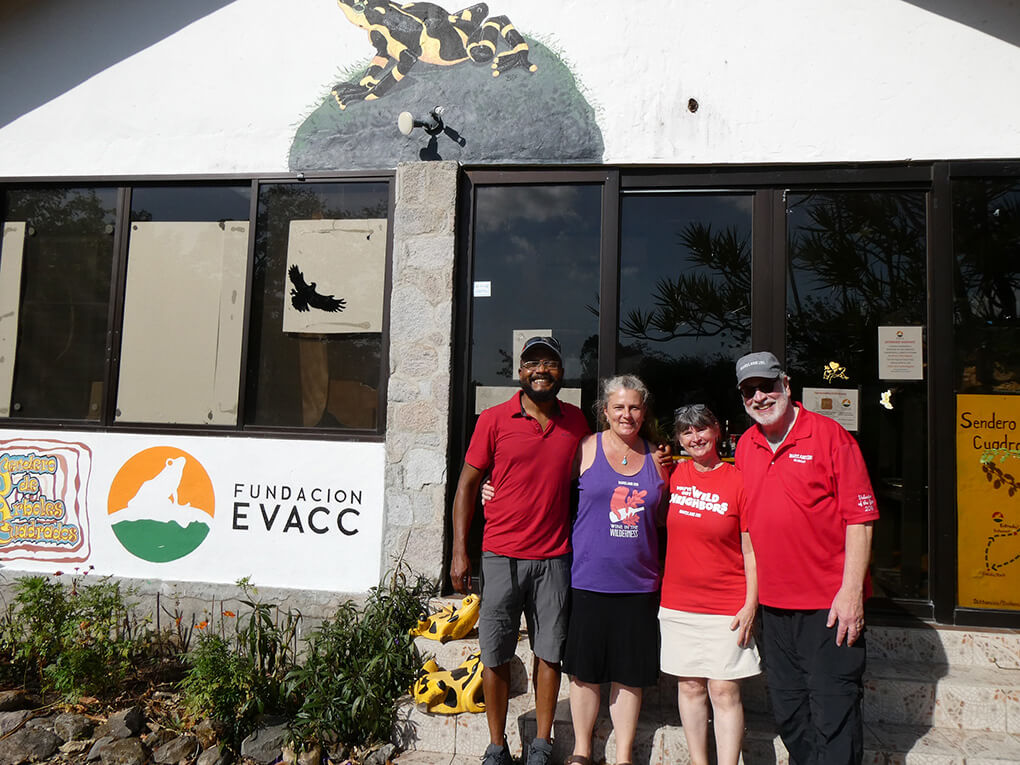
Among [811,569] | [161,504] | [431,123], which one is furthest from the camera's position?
[161,504]

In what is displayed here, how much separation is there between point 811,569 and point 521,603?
1360mm

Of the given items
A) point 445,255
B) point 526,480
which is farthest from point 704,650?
point 445,255

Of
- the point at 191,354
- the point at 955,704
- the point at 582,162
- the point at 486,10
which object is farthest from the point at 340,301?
the point at 955,704

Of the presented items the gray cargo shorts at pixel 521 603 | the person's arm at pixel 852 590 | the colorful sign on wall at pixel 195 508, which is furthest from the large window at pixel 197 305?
the person's arm at pixel 852 590

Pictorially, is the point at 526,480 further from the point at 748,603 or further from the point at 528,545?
the point at 748,603

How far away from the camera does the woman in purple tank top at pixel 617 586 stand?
3.02 meters

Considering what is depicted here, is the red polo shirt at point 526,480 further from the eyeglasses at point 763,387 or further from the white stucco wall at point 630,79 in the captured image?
the white stucco wall at point 630,79

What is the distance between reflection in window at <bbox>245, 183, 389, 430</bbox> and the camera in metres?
4.64

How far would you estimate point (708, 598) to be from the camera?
9.70 feet

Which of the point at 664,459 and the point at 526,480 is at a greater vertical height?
the point at 664,459

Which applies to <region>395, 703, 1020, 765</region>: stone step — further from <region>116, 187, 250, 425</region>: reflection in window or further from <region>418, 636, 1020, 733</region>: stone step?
<region>116, 187, 250, 425</region>: reflection in window

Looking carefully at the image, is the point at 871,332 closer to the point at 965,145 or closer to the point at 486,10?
the point at 965,145

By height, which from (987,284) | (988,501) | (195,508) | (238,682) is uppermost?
(987,284)

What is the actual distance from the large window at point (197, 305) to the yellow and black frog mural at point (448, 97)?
0.34m
